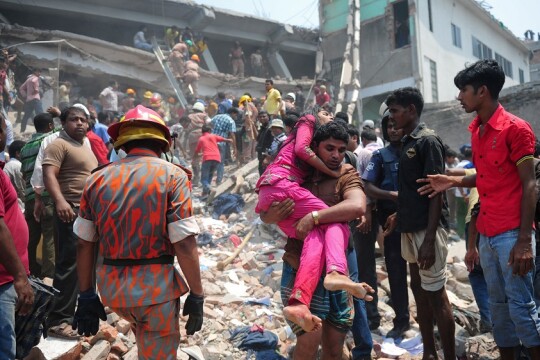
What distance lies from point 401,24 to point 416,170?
58.9 feet

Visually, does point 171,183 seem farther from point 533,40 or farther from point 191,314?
point 533,40

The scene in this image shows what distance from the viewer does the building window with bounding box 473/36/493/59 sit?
22969 mm

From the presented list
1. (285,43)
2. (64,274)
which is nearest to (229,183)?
(64,274)

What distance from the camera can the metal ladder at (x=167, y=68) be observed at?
1620cm

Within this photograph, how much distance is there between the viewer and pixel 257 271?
6.37 metres

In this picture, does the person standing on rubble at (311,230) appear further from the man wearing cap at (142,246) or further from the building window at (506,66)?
the building window at (506,66)

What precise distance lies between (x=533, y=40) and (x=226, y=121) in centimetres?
3895

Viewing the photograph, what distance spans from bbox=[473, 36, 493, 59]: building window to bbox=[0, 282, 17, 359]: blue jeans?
80.0 ft

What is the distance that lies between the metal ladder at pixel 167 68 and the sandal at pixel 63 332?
40.7ft

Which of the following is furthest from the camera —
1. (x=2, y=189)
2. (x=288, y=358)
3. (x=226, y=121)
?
(x=226, y=121)

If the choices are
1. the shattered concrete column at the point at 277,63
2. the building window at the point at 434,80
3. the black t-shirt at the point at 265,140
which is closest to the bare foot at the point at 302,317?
the black t-shirt at the point at 265,140

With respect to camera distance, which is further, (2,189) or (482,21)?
(482,21)

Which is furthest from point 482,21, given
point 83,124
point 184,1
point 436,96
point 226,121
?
point 83,124

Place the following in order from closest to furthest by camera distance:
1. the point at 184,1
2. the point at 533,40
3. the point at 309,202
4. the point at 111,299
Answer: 1. the point at 111,299
2. the point at 309,202
3. the point at 184,1
4. the point at 533,40
